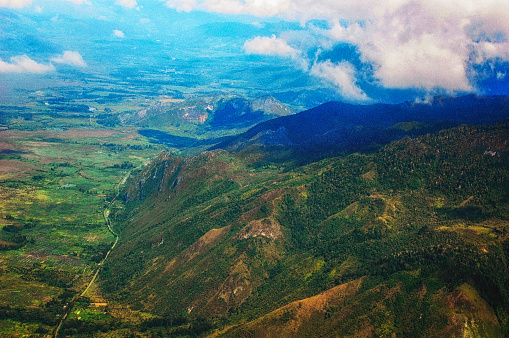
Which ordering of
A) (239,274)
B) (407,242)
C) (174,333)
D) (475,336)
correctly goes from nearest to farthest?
(475,336) < (174,333) < (407,242) < (239,274)

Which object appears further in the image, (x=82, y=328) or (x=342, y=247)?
(x=342, y=247)

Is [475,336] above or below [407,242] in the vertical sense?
below

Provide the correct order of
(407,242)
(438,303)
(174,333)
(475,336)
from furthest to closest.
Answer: (407,242) → (174,333) → (438,303) → (475,336)

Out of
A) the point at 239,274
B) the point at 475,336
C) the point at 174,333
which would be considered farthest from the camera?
the point at 239,274

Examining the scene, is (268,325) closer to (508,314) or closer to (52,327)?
(508,314)

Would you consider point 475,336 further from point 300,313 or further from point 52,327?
point 52,327

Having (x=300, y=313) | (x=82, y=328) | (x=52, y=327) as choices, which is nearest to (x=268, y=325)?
(x=300, y=313)

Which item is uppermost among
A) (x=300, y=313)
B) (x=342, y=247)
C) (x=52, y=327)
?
(x=342, y=247)

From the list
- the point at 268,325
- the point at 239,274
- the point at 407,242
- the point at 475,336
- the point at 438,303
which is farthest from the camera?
the point at 239,274

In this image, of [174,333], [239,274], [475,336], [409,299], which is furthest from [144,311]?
[475,336]
